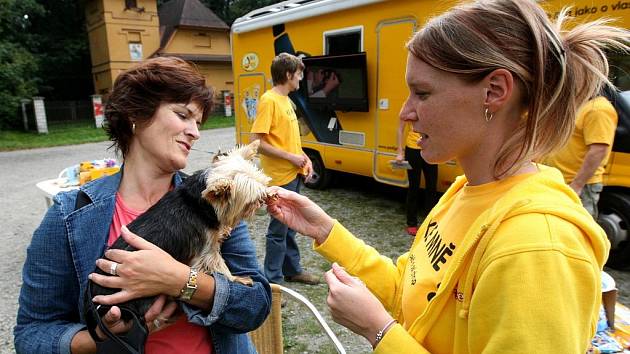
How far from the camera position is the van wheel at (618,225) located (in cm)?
452

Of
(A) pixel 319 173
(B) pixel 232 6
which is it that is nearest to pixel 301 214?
(A) pixel 319 173

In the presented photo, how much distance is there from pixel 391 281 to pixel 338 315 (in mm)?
418

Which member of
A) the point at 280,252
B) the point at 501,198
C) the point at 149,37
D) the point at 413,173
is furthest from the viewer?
the point at 149,37

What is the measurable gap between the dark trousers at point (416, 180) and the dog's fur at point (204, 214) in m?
4.32

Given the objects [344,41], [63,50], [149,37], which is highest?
[149,37]

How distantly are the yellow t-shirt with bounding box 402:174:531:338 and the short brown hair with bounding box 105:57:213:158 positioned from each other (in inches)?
47.0

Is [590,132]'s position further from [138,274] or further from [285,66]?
[138,274]

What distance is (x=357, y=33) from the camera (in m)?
6.59

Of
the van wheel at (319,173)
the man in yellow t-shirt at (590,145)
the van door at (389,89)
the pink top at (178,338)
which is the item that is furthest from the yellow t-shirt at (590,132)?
the van wheel at (319,173)

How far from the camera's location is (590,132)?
361 centimetres

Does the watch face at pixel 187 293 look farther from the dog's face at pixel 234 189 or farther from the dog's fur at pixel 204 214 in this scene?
the dog's face at pixel 234 189

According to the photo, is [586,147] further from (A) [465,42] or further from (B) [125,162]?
(B) [125,162]

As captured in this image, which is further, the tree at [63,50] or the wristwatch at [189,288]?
the tree at [63,50]

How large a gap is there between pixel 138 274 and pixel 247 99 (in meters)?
8.18
